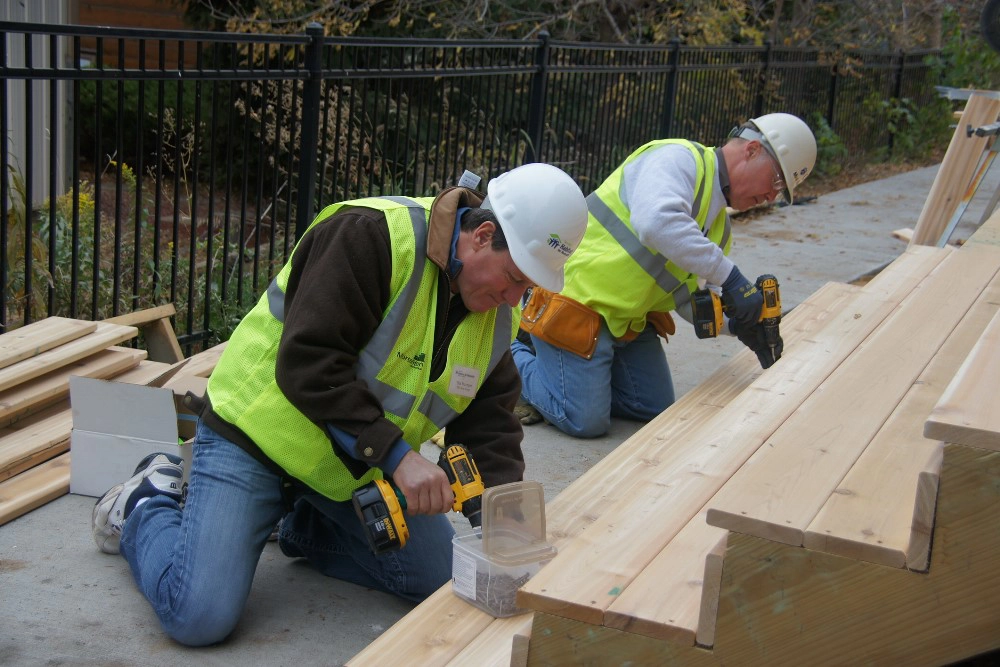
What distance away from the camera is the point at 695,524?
292 centimetres

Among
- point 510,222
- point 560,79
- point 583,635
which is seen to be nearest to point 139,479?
point 510,222

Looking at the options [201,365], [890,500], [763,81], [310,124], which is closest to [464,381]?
[890,500]

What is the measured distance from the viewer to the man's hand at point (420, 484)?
296 centimetres

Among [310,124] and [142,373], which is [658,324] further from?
[142,373]

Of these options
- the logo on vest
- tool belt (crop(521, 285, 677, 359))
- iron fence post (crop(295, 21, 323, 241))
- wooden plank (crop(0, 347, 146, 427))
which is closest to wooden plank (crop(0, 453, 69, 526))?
wooden plank (crop(0, 347, 146, 427))

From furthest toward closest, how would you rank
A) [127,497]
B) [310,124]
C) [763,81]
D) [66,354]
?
[763,81] < [310,124] < [66,354] < [127,497]

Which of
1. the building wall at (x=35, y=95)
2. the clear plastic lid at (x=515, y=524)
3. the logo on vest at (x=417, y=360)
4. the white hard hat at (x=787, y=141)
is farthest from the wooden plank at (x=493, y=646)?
the building wall at (x=35, y=95)

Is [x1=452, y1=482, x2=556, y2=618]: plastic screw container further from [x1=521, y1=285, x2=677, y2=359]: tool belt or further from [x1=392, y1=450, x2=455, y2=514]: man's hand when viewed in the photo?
[x1=521, y1=285, x2=677, y2=359]: tool belt

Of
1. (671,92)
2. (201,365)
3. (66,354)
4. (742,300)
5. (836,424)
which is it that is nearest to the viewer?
(836,424)

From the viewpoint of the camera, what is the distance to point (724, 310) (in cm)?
488

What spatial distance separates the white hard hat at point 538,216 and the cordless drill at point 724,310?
1.83 metres

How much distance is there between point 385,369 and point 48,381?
1.90m

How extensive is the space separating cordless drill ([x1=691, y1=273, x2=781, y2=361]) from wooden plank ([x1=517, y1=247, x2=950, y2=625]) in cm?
16

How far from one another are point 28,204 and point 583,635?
3453 mm
